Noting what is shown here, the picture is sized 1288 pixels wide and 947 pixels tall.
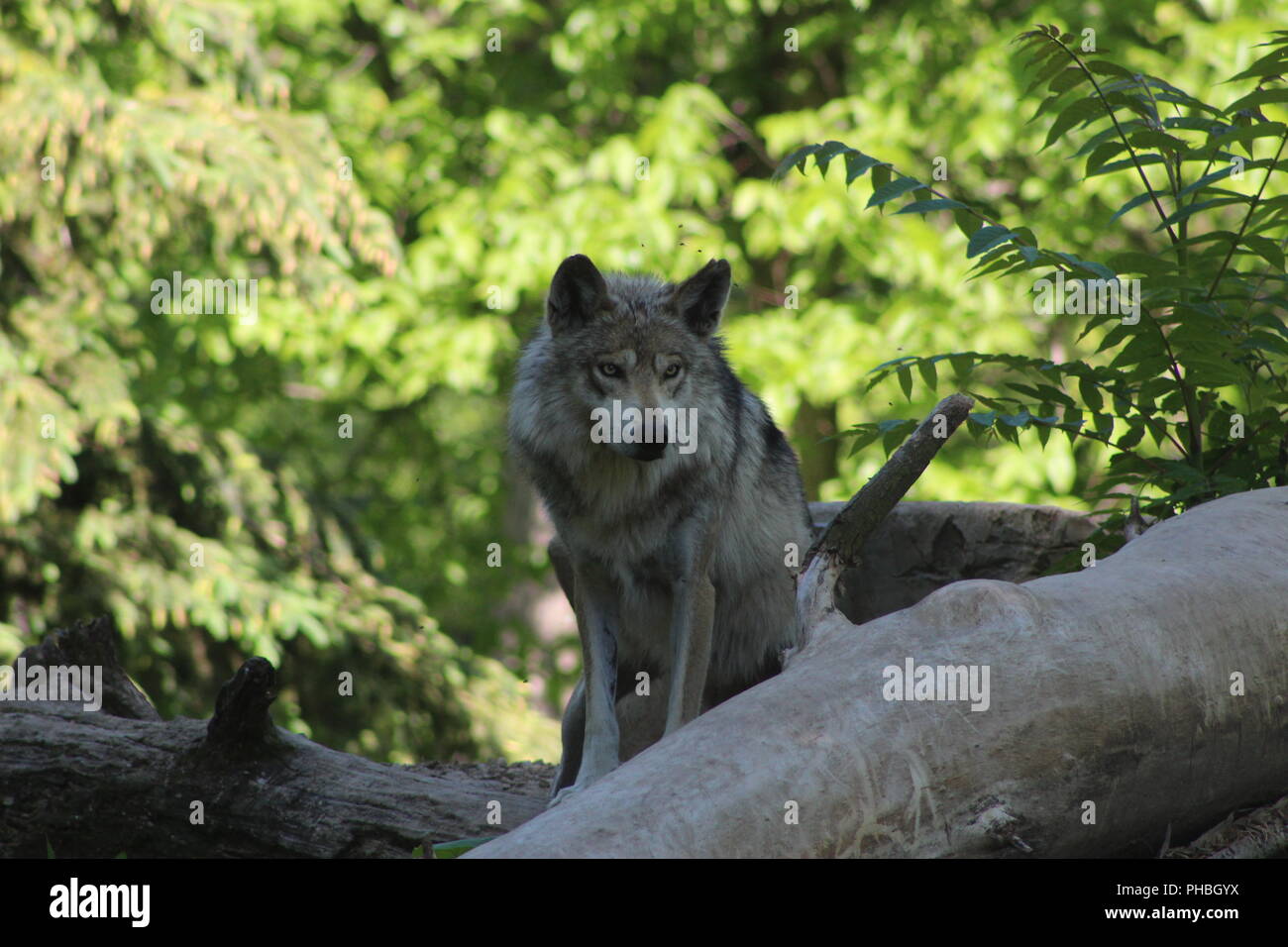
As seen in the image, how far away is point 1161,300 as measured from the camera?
15.8 ft

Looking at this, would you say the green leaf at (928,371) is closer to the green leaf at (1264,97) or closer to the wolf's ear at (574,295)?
the wolf's ear at (574,295)

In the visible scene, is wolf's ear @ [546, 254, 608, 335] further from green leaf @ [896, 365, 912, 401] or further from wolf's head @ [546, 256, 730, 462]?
green leaf @ [896, 365, 912, 401]

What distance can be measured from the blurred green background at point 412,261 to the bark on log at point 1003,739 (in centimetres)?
273

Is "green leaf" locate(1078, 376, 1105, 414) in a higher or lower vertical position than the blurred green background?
lower

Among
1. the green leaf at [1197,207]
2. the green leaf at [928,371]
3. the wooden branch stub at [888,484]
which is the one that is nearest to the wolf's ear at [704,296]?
the green leaf at [928,371]

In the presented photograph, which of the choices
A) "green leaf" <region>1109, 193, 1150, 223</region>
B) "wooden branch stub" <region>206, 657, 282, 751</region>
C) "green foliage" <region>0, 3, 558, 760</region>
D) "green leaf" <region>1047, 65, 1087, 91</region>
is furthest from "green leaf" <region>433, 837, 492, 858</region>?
"green foliage" <region>0, 3, 558, 760</region>

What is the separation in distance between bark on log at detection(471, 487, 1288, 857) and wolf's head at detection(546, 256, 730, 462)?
1056 mm

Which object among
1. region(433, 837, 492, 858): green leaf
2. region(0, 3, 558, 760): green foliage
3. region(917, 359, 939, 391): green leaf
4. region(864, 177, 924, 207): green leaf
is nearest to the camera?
Result: region(433, 837, 492, 858): green leaf

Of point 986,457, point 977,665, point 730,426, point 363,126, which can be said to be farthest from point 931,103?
point 977,665

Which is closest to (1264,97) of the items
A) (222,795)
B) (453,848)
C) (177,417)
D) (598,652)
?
(598,652)

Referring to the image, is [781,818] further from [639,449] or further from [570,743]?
[570,743]

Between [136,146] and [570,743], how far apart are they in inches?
183

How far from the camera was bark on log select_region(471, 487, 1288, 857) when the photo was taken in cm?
312

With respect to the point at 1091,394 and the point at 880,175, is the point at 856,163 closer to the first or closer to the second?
the point at 880,175
